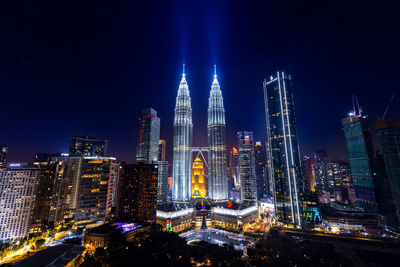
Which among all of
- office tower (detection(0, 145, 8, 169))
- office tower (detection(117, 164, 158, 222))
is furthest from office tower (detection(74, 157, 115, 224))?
office tower (detection(0, 145, 8, 169))

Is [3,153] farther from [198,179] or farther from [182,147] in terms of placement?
[198,179]

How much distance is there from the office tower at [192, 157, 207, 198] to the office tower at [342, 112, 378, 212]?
127 meters

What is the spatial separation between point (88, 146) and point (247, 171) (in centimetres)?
16495

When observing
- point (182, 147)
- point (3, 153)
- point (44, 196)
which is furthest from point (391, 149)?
point (3, 153)

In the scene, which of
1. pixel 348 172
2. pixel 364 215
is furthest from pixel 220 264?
Answer: pixel 348 172

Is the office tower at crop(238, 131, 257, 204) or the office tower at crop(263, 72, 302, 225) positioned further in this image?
the office tower at crop(238, 131, 257, 204)

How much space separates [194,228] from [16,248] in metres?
80.5

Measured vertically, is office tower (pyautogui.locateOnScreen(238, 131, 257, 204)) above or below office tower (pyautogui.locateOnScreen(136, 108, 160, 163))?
below

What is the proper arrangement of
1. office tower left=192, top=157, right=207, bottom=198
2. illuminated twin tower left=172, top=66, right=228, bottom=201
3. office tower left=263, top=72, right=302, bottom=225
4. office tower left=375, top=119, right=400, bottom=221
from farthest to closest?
office tower left=192, top=157, right=207, bottom=198
illuminated twin tower left=172, top=66, right=228, bottom=201
office tower left=263, top=72, right=302, bottom=225
office tower left=375, top=119, right=400, bottom=221

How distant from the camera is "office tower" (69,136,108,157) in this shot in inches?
6870

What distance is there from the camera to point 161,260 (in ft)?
167

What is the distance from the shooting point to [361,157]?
129 metres

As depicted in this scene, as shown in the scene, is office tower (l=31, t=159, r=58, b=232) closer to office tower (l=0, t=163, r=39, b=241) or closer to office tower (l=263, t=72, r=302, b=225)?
office tower (l=0, t=163, r=39, b=241)

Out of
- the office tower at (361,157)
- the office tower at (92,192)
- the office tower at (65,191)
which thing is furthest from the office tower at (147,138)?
the office tower at (361,157)
